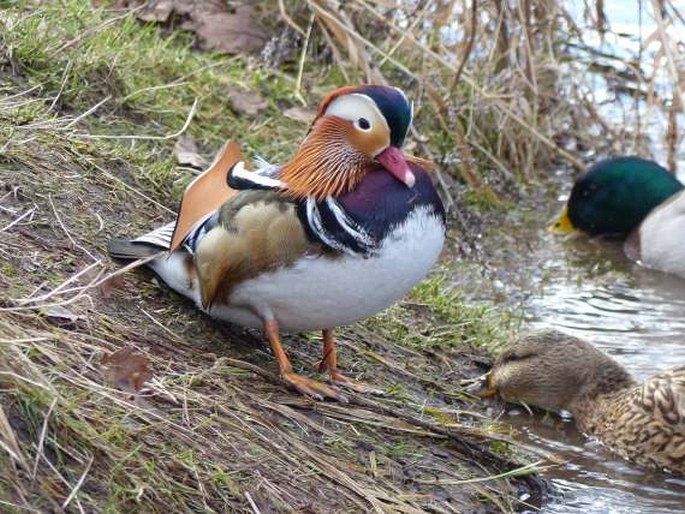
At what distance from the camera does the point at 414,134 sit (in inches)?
272

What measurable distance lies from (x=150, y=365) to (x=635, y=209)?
19.4 feet

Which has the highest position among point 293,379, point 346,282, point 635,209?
point 346,282

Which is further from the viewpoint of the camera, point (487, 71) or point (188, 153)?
point (487, 71)

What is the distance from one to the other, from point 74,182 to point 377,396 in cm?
139

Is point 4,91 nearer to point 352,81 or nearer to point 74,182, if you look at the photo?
point 74,182

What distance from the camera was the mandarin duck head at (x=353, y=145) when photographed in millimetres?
4316

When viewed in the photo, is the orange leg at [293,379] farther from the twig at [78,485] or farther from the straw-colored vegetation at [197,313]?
the twig at [78,485]

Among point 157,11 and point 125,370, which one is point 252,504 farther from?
point 157,11

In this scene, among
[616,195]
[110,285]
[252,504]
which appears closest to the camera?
[252,504]

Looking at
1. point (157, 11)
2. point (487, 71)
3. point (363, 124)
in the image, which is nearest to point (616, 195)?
point (487, 71)

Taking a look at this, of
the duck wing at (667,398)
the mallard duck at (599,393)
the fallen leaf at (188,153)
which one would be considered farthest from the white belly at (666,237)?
the fallen leaf at (188,153)

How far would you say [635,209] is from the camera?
31.5ft

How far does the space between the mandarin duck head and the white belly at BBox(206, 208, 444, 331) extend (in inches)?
7.0

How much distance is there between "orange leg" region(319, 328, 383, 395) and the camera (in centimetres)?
475
